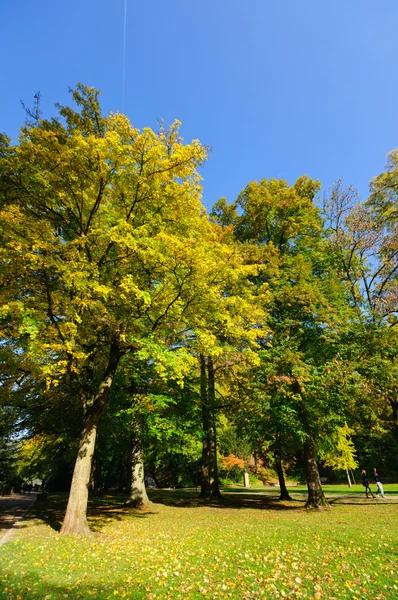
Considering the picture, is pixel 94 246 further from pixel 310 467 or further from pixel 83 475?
pixel 310 467

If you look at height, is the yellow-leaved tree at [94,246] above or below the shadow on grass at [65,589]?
above

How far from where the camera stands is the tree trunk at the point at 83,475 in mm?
8578

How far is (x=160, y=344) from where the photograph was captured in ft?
A: 29.4

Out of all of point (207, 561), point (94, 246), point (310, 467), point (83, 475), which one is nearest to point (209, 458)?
point (310, 467)

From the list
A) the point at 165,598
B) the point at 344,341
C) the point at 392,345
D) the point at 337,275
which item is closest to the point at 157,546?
the point at 165,598

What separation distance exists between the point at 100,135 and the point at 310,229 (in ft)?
38.4

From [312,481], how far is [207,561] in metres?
9.87

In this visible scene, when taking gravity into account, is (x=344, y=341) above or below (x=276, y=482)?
above

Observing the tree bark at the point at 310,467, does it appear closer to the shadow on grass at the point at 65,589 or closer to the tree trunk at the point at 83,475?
the tree trunk at the point at 83,475

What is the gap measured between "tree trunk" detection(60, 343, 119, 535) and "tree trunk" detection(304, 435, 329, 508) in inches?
371

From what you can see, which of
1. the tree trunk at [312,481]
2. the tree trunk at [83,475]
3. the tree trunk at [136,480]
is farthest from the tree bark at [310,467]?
the tree trunk at [83,475]

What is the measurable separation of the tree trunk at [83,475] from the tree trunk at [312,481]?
9432 mm

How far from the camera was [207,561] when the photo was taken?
6.38m

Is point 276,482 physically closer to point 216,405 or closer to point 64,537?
point 216,405
